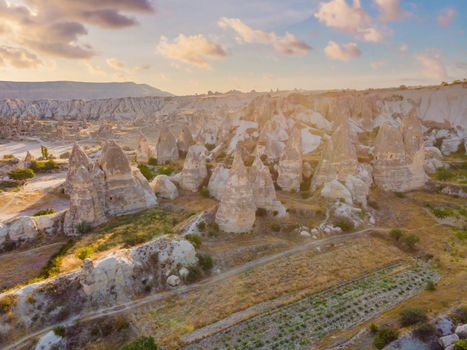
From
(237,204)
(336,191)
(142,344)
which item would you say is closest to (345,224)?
(336,191)

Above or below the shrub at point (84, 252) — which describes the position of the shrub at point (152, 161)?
above

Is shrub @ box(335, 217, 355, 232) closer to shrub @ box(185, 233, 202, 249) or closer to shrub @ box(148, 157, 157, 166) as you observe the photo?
shrub @ box(185, 233, 202, 249)

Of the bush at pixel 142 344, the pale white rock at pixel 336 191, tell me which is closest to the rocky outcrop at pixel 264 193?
the pale white rock at pixel 336 191

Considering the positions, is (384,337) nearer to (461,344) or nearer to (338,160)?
(461,344)

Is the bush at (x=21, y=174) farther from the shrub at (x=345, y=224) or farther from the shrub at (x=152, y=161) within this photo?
the shrub at (x=345, y=224)

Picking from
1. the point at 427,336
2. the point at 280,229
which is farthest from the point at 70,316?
the point at 427,336

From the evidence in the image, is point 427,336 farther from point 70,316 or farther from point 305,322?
point 70,316
